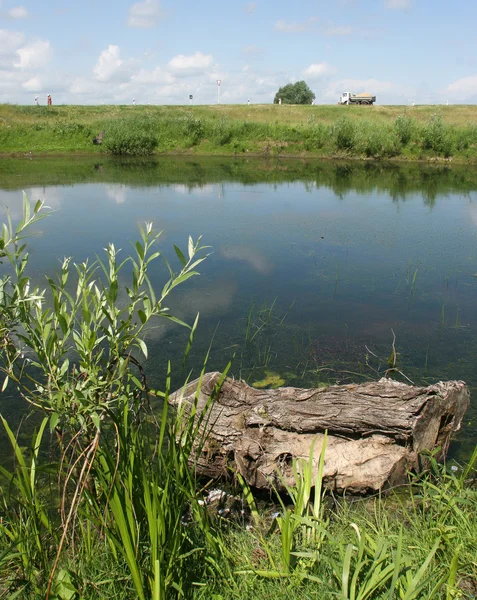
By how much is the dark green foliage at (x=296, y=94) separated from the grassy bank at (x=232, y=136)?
42864 millimetres

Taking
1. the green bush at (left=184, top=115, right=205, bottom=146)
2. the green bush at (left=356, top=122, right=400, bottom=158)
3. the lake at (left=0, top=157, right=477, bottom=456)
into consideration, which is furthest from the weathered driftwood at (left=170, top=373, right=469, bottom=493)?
the green bush at (left=184, top=115, right=205, bottom=146)

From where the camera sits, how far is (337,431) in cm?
354

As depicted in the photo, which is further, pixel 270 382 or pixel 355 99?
pixel 355 99

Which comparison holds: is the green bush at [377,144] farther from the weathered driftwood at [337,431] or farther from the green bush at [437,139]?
the weathered driftwood at [337,431]

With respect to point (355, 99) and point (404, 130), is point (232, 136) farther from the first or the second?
point (355, 99)

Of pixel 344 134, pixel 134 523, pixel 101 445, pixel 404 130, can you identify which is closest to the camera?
pixel 134 523

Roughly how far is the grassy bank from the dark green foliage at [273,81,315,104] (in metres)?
42.9

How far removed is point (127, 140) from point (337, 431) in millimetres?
26241

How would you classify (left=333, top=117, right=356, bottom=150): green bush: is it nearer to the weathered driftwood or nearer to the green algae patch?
the green algae patch

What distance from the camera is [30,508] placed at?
2.22 m

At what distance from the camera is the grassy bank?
26906mm

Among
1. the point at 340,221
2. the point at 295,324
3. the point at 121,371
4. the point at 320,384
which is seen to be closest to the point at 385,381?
the point at 320,384

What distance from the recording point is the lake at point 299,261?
18.1 ft

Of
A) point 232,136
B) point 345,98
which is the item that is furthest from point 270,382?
point 345,98
